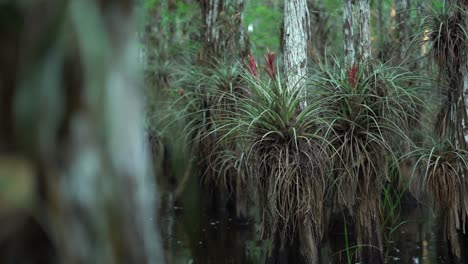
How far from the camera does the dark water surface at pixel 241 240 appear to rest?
8.10 meters

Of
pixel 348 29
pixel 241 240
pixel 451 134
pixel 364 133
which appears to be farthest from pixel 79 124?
pixel 348 29

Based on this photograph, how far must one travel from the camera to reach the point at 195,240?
9.39 metres

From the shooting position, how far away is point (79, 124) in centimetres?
85

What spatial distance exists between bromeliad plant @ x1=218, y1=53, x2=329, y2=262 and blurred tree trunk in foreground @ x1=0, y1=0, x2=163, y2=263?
5.25m

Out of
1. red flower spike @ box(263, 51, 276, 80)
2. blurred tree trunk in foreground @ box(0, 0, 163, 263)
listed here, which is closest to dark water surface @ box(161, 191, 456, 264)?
red flower spike @ box(263, 51, 276, 80)

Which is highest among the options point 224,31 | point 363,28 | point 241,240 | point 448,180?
point 224,31

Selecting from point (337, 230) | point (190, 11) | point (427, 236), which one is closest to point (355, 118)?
point (337, 230)

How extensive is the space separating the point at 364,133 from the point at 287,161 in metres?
0.93

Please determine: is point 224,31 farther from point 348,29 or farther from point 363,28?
point 348,29

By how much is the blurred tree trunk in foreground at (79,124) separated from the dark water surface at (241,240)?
619 centimetres

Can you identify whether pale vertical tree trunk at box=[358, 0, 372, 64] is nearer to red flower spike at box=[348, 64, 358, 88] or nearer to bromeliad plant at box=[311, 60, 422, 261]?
bromeliad plant at box=[311, 60, 422, 261]

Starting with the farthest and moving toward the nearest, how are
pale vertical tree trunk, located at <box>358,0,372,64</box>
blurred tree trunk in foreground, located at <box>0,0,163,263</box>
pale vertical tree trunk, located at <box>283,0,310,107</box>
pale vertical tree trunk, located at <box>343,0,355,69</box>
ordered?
pale vertical tree trunk, located at <box>343,0,355,69</box>, pale vertical tree trunk, located at <box>358,0,372,64</box>, pale vertical tree trunk, located at <box>283,0,310,107</box>, blurred tree trunk in foreground, located at <box>0,0,163,263</box>

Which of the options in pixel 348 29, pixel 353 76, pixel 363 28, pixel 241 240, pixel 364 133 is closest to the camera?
pixel 353 76

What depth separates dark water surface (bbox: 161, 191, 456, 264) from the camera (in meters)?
8.10
